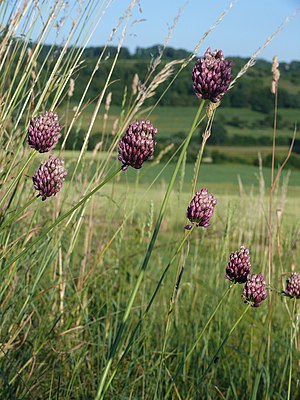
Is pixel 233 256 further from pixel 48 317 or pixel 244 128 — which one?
pixel 244 128

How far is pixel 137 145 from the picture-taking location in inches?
42.1

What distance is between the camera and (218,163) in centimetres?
1588

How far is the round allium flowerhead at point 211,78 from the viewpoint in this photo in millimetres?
1113

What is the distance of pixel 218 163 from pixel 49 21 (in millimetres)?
13931

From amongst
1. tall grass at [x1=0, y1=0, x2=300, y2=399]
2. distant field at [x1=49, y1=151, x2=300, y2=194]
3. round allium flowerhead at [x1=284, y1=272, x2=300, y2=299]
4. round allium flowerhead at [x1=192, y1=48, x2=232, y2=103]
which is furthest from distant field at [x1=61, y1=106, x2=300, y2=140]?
round allium flowerhead at [x1=192, y1=48, x2=232, y2=103]

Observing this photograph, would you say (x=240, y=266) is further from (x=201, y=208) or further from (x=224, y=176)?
(x=224, y=176)

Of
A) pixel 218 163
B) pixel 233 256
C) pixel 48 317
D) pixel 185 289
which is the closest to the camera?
pixel 233 256

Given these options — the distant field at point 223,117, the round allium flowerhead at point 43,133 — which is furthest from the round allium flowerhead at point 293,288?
the distant field at point 223,117

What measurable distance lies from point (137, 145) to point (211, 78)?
0.18 metres

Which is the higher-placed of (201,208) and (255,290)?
(201,208)

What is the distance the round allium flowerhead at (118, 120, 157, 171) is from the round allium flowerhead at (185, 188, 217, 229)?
121 mm

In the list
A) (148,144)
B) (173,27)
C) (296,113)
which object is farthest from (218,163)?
(148,144)

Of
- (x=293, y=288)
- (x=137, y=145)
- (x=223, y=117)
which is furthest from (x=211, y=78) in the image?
(x=223, y=117)

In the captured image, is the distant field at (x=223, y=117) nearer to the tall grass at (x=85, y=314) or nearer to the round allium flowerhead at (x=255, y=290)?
the tall grass at (x=85, y=314)
